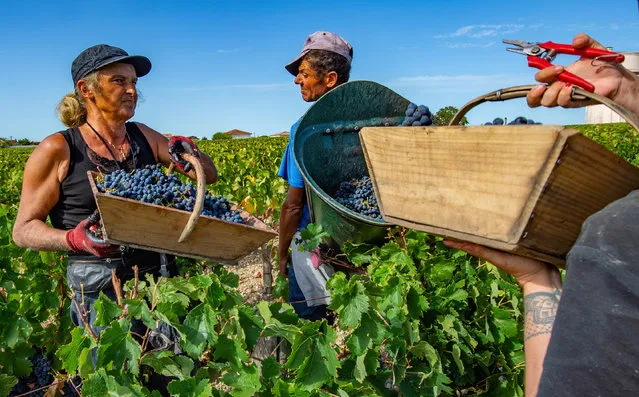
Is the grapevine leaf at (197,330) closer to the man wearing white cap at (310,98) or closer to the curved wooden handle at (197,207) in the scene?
the curved wooden handle at (197,207)

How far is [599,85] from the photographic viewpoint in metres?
1.27

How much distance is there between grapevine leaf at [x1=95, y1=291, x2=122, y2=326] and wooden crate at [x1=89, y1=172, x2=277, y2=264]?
12.8 inches

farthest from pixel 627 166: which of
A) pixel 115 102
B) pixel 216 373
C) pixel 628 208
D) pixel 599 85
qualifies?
pixel 115 102

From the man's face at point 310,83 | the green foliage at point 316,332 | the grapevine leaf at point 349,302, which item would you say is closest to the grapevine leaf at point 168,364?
the green foliage at point 316,332

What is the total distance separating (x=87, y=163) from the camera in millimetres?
2355

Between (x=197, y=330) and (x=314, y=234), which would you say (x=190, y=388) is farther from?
(x=314, y=234)

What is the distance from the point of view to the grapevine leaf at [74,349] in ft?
5.90

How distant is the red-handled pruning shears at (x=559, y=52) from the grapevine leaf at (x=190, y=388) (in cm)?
130

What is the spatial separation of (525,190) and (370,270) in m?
1.52

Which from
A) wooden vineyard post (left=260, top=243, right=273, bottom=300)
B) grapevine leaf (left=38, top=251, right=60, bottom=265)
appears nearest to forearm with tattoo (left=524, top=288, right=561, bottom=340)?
grapevine leaf (left=38, top=251, right=60, bottom=265)

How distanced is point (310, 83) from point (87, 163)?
123 cm

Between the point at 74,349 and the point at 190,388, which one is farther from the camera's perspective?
the point at 74,349

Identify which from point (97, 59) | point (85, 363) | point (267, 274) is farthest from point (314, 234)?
point (267, 274)

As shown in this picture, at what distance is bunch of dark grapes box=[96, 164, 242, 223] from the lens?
2.04 metres
